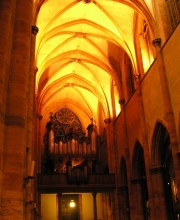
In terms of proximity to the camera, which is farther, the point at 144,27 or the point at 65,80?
the point at 65,80

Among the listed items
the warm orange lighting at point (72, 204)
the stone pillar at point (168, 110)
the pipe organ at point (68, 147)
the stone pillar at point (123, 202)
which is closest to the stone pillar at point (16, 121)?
the stone pillar at point (168, 110)

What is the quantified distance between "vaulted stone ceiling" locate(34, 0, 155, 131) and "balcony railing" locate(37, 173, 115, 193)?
4913mm

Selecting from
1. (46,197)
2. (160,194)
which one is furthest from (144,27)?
(46,197)

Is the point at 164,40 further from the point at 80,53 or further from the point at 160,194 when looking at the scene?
the point at 80,53

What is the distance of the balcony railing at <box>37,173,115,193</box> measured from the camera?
18.9 m

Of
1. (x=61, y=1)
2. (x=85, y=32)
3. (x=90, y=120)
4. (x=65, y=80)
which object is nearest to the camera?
(x=61, y=1)

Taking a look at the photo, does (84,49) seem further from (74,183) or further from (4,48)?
(4,48)

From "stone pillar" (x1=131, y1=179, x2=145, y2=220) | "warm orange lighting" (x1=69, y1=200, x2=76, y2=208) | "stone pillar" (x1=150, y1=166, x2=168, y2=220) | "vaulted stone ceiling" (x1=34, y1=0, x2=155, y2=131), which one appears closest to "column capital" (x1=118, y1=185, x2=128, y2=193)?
"stone pillar" (x1=131, y1=179, x2=145, y2=220)

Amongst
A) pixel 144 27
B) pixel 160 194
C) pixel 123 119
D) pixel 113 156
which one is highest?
pixel 144 27

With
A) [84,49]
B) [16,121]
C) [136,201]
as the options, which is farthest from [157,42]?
[16,121]

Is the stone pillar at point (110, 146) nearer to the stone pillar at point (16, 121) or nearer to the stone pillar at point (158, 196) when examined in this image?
the stone pillar at point (158, 196)

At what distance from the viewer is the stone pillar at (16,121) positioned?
5.61m

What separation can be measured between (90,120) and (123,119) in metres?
9.13

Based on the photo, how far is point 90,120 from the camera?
92.3ft
